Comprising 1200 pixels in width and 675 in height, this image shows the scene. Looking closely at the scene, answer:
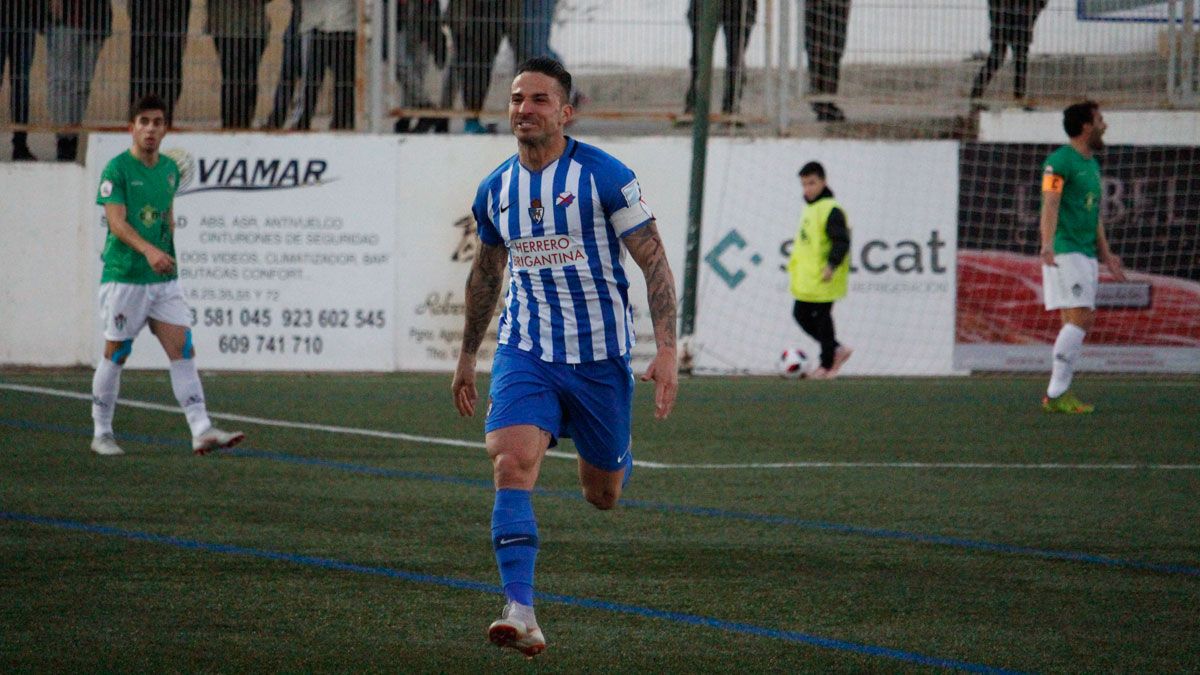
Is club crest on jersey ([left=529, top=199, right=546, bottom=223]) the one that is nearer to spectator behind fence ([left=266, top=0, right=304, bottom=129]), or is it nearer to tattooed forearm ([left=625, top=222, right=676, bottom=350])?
tattooed forearm ([left=625, top=222, right=676, bottom=350])

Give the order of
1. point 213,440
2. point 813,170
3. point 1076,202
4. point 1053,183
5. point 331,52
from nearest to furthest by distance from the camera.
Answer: point 213,440, point 1053,183, point 1076,202, point 813,170, point 331,52

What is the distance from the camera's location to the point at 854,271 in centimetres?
1675

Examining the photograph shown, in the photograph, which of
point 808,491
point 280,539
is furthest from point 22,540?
point 808,491

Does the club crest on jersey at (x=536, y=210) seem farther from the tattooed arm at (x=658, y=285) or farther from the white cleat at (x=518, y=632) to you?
the white cleat at (x=518, y=632)

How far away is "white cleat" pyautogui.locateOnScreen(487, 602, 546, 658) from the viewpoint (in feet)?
16.1

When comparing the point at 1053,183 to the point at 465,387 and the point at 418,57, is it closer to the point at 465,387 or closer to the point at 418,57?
the point at 418,57

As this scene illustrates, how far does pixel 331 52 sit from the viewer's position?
17125 millimetres

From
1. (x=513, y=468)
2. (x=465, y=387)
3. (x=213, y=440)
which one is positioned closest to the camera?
(x=513, y=468)

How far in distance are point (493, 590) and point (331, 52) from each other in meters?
11.7

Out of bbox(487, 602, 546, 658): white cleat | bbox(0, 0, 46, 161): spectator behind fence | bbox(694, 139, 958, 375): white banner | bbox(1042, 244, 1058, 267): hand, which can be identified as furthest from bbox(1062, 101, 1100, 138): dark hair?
bbox(0, 0, 46, 161): spectator behind fence

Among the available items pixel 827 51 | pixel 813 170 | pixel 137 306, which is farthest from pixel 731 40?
pixel 137 306

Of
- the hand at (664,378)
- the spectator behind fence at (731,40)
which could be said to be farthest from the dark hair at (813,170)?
the hand at (664,378)

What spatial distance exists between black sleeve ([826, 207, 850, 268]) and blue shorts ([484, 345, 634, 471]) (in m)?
9.99

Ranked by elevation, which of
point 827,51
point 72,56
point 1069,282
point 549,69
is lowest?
point 1069,282
